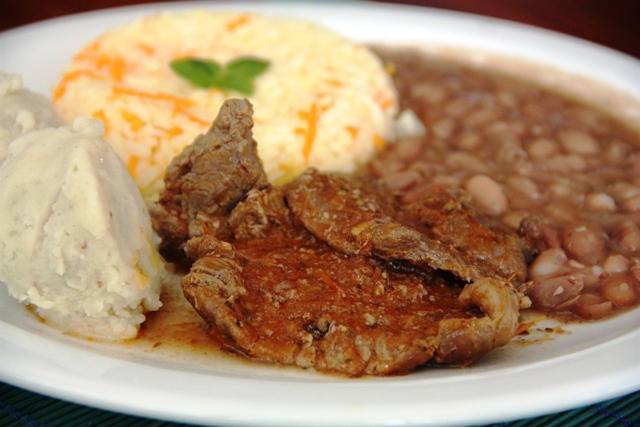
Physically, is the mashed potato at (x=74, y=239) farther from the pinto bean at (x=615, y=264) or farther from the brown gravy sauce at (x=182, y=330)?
the pinto bean at (x=615, y=264)

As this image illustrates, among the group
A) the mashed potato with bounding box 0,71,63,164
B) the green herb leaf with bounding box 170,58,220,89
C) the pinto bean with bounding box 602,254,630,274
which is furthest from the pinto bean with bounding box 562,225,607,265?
the mashed potato with bounding box 0,71,63,164

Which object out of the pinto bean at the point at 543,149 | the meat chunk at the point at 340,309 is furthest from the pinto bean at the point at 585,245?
the pinto bean at the point at 543,149

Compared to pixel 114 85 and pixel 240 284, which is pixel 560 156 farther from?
pixel 114 85

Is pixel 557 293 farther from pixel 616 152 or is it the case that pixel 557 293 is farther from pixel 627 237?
pixel 616 152

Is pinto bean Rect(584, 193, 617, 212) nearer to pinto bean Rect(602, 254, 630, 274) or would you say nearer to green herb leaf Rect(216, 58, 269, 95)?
pinto bean Rect(602, 254, 630, 274)

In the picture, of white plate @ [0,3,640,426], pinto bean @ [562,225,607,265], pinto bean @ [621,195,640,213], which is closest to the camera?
white plate @ [0,3,640,426]

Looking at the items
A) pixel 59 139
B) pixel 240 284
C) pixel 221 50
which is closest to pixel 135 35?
pixel 221 50
